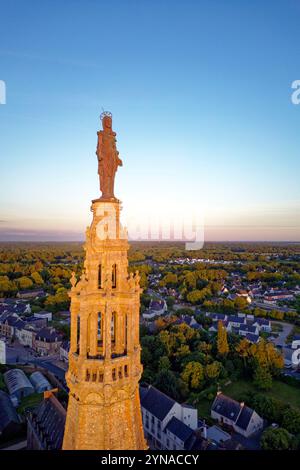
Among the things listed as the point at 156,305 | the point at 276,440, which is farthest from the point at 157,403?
the point at 156,305

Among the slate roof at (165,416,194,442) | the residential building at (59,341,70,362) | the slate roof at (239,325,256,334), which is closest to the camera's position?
the slate roof at (165,416,194,442)

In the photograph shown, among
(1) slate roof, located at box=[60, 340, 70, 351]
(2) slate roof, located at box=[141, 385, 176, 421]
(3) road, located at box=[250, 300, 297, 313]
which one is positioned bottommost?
(3) road, located at box=[250, 300, 297, 313]

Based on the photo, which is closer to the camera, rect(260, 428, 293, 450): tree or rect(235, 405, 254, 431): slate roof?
rect(260, 428, 293, 450): tree

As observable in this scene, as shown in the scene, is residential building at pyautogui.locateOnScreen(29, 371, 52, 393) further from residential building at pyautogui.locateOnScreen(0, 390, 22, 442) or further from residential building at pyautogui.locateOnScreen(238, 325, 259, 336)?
residential building at pyautogui.locateOnScreen(238, 325, 259, 336)

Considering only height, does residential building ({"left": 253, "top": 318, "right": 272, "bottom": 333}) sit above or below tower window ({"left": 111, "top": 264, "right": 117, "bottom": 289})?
below

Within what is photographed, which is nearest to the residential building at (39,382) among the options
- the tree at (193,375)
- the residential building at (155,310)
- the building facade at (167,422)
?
the building facade at (167,422)

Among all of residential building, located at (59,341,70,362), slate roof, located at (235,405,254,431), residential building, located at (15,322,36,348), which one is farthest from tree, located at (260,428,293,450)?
residential building, located at (15,322,36,348)
